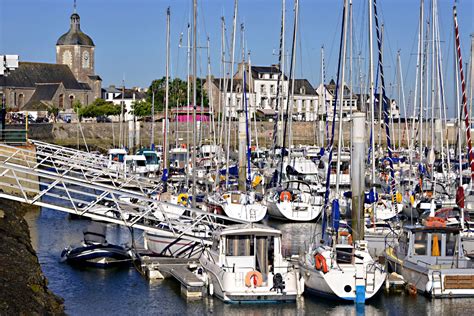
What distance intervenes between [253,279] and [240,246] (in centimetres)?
120

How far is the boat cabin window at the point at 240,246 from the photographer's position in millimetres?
25969

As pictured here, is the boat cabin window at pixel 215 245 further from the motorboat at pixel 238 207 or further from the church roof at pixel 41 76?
the church roof at pixel 41 76

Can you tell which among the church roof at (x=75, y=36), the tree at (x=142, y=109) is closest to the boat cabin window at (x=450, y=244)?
the tree at (x=142, y=109)

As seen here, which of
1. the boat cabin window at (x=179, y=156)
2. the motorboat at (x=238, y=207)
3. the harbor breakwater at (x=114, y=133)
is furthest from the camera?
the harbor breakwater at (x=114, y=133)

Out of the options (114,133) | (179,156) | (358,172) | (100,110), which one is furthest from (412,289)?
(100,110)

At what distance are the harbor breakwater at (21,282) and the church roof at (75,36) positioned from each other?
138 m

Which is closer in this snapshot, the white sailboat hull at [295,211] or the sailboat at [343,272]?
the sailboat at [343,272]

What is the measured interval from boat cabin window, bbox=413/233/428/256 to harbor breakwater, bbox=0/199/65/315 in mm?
10539

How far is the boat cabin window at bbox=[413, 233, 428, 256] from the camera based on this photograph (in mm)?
27241

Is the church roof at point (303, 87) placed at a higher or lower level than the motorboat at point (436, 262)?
higher

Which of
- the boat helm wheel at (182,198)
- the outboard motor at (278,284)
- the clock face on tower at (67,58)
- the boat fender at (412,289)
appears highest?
the clock face on tower at (67,58)

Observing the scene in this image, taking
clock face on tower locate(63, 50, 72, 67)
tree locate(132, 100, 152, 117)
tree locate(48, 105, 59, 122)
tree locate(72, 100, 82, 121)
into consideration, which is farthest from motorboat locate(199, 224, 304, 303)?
clock face on tower locate(63, 50, 72, 67)

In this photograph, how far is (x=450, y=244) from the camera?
27031 mm

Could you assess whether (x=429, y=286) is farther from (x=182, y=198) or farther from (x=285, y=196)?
(x=285, y=196)
